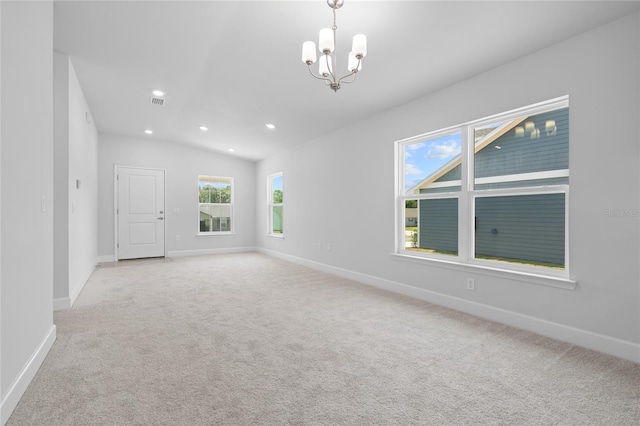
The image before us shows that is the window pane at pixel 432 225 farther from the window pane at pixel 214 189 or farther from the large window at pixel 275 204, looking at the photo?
the window pane at pixel 214 189

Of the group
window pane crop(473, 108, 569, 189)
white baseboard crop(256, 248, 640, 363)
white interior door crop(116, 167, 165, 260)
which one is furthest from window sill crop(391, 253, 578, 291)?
white interior door crop(116, 167, 165, 260)

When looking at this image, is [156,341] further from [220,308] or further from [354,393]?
[354,393]

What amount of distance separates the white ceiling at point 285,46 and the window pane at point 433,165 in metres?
0.62

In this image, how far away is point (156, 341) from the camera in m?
2.58

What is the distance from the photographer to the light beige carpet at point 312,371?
166 centimetres

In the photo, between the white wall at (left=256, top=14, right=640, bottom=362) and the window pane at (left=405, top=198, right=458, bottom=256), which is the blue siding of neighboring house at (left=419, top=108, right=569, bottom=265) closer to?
the window pane at (left=405, top=198, right=458, bottom=256)

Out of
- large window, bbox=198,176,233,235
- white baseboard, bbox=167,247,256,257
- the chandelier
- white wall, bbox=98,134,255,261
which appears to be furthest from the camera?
large window, bbox=198,176,233,235

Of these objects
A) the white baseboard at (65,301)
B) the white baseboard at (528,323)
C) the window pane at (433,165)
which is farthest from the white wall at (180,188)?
the window pane at (433,165)

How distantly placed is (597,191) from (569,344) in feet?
4.05

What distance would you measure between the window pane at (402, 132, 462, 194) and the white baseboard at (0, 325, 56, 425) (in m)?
3.91

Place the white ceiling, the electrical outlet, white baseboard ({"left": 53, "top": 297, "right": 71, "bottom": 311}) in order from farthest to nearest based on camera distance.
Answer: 1. white baseboard ({"left": 53, "top": 297, "right": 71, "bottom": 311})
2. the electrical outlet
3. the white ceiling

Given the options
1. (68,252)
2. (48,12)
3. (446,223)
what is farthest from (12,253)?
(446,223)

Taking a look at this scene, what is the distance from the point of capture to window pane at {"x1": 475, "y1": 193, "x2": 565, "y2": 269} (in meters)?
2.80

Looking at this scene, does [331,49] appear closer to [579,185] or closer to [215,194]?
[579,185]
